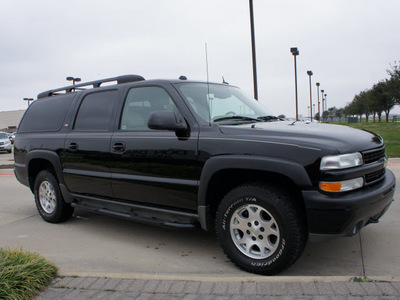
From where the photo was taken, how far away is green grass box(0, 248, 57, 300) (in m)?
2.78

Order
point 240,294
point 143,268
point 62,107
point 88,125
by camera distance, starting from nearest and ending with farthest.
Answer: point 240,294, point 143,268, point 88,125, point 62,107

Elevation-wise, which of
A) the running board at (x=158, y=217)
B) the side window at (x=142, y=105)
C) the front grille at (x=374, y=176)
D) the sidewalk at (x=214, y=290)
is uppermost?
the side window at (x=142, y=105)

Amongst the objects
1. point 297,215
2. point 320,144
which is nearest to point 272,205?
point 297,215

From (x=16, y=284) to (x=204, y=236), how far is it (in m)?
2.18

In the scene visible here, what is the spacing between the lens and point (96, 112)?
470 centimetres

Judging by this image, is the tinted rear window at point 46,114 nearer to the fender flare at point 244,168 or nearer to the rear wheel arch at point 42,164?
the rear wheel arch at point 42,164

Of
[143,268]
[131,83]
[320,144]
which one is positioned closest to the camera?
[320,144]

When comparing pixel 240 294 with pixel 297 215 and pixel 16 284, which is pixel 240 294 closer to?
pixel 297 215

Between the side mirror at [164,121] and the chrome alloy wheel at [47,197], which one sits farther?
the chrome alloy wheel at [47,197]

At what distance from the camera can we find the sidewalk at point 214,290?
2.70 m

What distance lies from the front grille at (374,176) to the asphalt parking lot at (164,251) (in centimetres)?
77

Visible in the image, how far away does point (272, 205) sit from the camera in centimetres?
312

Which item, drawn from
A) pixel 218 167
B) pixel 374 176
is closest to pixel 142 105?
pixel 218 167

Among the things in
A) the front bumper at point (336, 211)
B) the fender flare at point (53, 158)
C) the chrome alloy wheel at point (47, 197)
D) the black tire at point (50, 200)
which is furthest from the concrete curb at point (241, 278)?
the chrome alloy wheel at point (47, 197)
